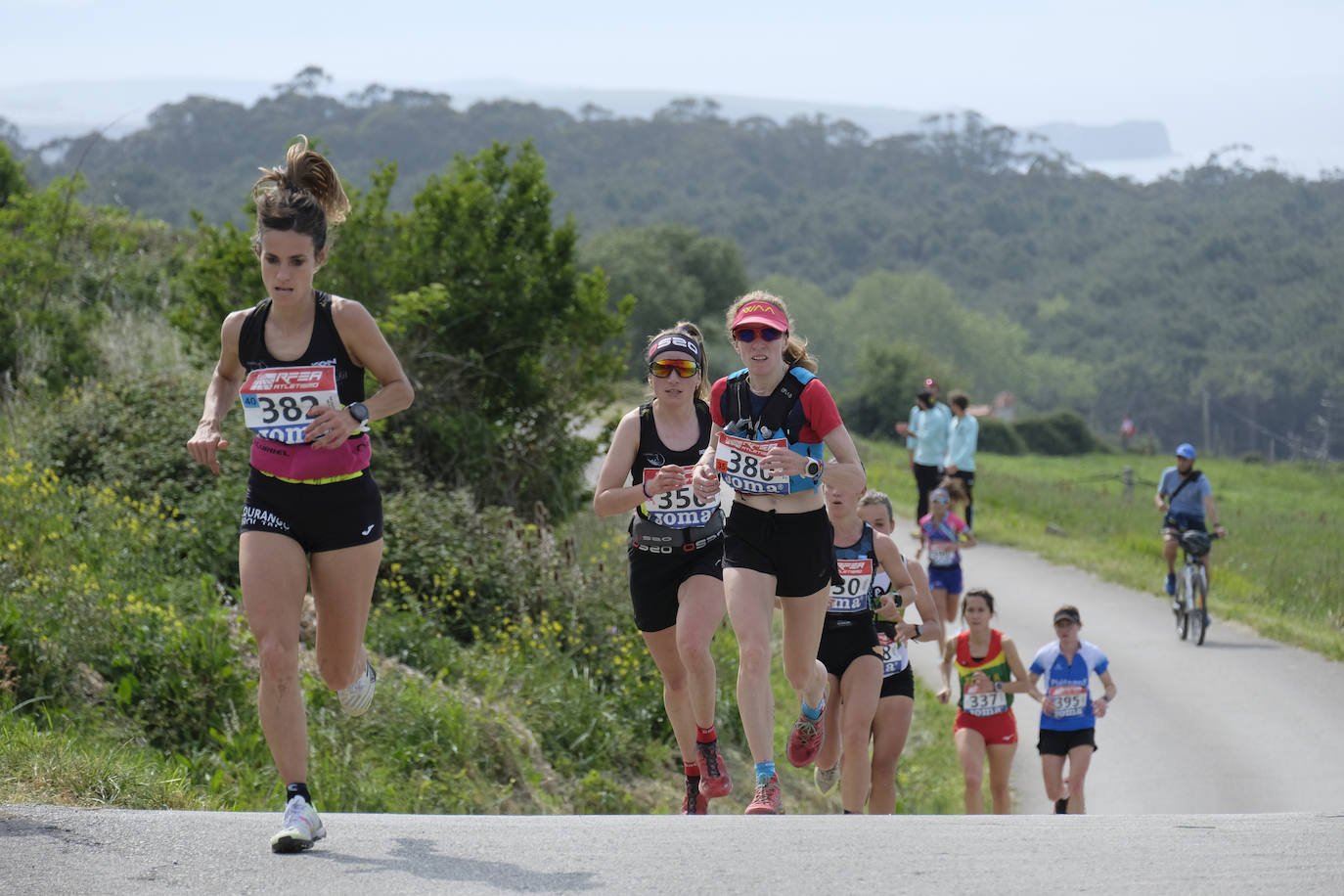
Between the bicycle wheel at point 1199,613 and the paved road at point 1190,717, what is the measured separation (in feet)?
0.54

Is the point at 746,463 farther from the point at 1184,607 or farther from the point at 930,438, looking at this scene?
the point at 930,438

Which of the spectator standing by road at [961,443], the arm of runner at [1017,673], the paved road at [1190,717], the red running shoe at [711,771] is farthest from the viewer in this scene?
the spectator standing by road at [961,443]

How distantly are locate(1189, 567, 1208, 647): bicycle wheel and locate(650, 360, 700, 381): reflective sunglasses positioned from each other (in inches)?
467

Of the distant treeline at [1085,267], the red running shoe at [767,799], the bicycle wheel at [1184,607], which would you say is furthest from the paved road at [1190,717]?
the distant treeline at [1085,267]

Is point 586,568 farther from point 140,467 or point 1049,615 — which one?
point 1049,615

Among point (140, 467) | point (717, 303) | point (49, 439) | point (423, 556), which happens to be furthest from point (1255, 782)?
point (717, 303)

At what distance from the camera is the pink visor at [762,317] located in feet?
21.5

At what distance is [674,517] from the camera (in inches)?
271

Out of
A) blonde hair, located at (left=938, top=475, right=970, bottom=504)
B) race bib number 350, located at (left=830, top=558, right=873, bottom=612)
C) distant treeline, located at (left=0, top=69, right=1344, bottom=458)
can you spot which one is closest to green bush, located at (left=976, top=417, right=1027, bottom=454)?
Result: distant treeline, located at (left=0, top=69, right=1344, bottom=458)

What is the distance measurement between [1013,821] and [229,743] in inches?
181

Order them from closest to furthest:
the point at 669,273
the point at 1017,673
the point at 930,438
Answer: the point at 1017,673, the point at 930,438, the point at 669,273

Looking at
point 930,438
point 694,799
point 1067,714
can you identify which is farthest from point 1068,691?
point 930,438

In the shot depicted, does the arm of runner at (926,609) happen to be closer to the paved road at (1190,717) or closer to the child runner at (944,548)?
the paved road at (1190,717)

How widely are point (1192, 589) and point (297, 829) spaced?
14004mm
